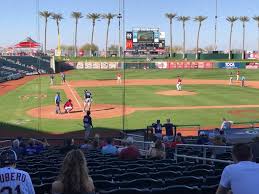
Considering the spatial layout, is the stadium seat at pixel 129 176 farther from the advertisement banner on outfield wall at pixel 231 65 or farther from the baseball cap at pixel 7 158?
the advertisement banner on outfield wall at pixel 231 65

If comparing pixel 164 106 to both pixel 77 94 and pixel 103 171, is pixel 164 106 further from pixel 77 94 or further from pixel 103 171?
pixel 103 171

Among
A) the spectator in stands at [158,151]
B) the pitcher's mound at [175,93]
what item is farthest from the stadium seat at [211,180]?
the pitcher's mound at [175,93]

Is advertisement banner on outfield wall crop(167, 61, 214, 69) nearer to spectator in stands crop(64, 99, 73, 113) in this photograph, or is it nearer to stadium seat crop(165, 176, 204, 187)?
spectator in stands crop(64, 99, 73, 113)

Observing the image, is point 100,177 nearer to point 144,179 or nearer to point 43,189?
point 144,179

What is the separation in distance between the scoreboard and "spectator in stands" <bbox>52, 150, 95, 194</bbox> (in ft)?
197

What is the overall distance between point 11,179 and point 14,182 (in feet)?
0.17

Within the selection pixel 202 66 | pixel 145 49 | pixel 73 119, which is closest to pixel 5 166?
pixel 73 119

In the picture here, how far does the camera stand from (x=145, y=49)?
6556cm

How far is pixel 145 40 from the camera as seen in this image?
6506 centimetres

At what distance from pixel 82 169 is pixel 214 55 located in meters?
96.3

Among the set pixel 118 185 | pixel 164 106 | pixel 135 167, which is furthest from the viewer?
pixel 164 106

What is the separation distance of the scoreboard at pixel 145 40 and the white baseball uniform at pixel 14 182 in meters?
60.0

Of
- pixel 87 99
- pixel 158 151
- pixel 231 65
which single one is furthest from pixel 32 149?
pixel 231 65

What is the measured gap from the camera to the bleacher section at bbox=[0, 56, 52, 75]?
234ft
